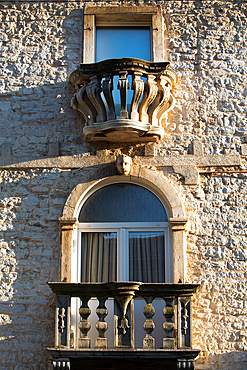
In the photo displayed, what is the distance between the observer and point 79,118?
27.8ft

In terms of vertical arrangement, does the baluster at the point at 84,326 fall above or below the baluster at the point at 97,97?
below

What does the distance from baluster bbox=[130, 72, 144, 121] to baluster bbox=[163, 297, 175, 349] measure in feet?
9.15

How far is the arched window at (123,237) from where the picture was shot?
7855 millimetres

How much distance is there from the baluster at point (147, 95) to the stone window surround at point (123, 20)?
0.67 metres

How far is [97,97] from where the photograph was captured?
321 inches

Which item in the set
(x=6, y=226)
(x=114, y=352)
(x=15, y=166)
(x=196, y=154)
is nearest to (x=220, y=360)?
(x=114, y=352)

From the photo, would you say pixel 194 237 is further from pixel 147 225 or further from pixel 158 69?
pixel 158 69

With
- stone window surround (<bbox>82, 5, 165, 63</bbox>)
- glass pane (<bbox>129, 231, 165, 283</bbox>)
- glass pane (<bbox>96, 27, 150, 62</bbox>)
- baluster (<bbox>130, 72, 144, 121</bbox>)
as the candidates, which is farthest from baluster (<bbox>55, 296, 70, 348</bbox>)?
glass pane (<bbox>96, 27, 150, 62</bbox>)

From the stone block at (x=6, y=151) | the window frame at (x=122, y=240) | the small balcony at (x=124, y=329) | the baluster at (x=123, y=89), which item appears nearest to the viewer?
the small balcony at (x=124, y=329)

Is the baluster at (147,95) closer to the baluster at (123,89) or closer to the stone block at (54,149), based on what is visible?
the baluster at (123,89)

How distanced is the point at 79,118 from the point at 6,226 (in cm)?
203

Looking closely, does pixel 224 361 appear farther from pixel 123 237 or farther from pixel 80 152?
pixel 80 152

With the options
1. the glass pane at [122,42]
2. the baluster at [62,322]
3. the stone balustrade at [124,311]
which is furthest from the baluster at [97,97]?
the baluster at [62,322]

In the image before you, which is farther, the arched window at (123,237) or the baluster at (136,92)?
the baluster at (136,92)
